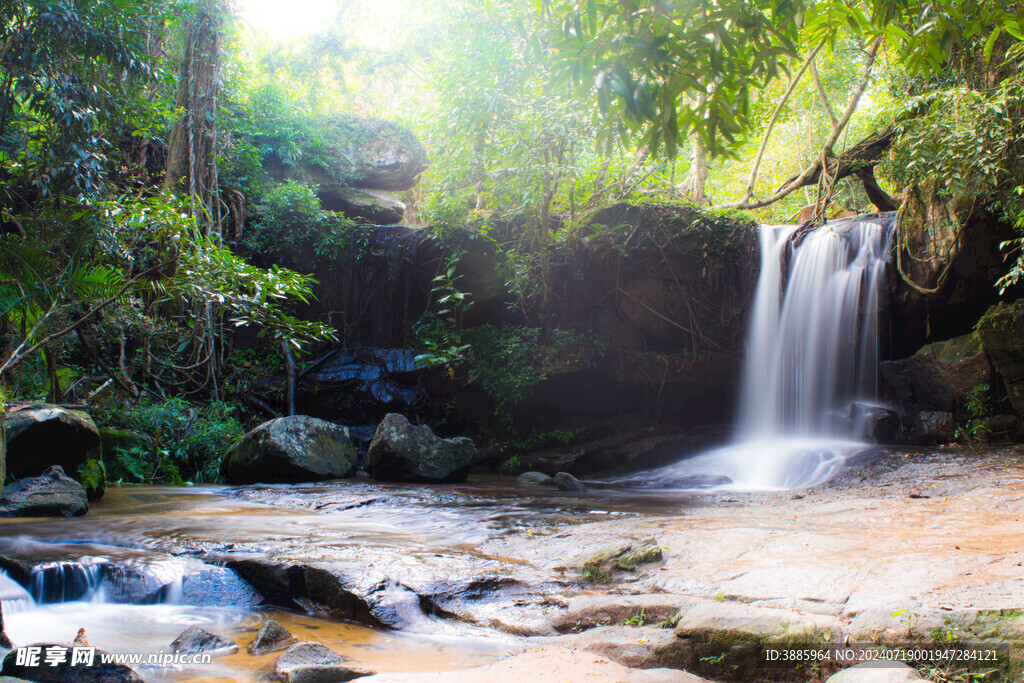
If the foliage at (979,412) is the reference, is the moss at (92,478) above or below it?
below

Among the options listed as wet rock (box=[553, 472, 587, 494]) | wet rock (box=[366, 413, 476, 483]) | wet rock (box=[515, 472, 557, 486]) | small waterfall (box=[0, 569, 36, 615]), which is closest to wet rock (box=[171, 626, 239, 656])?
small waterfall (box=[0, 569, 36, 615])

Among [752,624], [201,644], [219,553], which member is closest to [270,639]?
[201,644]

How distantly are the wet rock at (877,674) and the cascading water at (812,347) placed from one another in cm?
679

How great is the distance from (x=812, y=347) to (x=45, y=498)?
1001 cm

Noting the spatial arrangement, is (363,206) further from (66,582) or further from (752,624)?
(752,624)

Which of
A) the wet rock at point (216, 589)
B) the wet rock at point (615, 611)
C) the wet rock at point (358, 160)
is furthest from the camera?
the wet rock at point (358, 160)

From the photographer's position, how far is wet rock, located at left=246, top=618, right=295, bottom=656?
2.85 m

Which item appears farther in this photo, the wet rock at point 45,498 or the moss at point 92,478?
the moss at point 92,478

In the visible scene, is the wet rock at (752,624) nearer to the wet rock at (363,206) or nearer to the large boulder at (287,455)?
the large boulder at (287,455)

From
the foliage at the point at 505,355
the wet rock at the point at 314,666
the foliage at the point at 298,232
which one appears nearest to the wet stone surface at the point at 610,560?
the wet rock at the point at 314,666

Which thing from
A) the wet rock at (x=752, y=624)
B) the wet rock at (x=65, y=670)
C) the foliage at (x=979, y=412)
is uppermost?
the foliage at (x=979, y=412)

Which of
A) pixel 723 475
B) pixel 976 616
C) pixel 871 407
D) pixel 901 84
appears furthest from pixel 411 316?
pixel 976 616

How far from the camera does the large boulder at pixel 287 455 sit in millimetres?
7980

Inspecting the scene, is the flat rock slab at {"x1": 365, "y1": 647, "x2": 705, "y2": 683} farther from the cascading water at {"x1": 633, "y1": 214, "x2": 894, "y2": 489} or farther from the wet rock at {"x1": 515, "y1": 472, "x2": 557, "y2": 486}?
the cascading water at {"x1": 633, "y1": 214, "x2": 894, "y2": 489}
